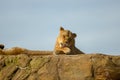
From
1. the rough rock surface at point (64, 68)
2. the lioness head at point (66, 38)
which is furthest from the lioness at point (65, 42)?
the rough rock surface at point (64, 68)

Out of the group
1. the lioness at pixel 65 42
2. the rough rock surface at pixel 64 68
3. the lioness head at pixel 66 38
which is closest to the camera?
the rough rock surface at pixel 64 68

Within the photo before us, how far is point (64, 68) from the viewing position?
51.5ft

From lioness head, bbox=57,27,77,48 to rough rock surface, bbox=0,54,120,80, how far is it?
3847 mm

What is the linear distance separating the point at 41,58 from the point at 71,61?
3.77ft

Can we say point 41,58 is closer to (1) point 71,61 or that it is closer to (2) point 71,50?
(1) point 71,61

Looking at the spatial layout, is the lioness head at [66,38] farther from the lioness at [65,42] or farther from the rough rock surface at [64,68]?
the rough rock surface at [64,68]

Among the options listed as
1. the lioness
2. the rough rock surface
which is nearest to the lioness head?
the lioness

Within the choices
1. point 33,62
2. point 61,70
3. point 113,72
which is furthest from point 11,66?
point 113,72

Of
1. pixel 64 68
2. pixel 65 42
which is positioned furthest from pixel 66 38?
pixel 64 68

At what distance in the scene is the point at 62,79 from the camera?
1551 cm

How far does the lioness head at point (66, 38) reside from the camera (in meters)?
20.0

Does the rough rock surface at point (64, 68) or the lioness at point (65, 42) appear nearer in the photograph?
the rough rock surface at point (64, 68)

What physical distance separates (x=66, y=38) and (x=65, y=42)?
232 millimetres

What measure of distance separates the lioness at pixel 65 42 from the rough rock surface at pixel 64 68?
3122 mm
